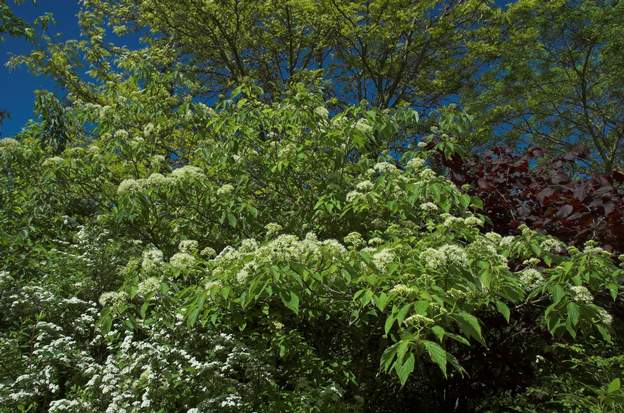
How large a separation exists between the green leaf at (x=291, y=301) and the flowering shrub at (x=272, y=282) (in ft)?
0.03

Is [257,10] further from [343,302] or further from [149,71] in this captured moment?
[343,302]

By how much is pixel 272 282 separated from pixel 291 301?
0.13 metres

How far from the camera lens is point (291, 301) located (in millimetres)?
2629

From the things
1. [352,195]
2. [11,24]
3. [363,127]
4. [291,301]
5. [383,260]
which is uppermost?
[11,24]

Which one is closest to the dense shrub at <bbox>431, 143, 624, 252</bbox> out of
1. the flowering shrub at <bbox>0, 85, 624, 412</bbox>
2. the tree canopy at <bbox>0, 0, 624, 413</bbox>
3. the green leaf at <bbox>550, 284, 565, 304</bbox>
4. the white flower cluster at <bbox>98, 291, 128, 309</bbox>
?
the tree canopy at <bbox>0, 0, 624, 413</bbox>

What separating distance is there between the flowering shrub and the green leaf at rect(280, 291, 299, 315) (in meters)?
0.01

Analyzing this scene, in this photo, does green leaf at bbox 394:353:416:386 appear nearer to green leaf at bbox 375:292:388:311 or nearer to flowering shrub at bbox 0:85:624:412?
flowering shrub at bbox 0:85:624:412

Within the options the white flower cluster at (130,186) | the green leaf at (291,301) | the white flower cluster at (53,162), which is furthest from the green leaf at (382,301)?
the white flower cluster at (53,162)

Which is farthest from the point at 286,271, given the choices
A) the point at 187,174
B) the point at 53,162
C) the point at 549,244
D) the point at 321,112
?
the point at 53,162

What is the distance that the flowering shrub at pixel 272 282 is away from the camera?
8.99 feet

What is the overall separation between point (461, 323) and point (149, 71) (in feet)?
16.0

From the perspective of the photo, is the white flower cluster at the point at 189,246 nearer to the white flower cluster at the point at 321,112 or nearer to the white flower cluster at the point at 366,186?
the white flower cluster at the point at 366,186

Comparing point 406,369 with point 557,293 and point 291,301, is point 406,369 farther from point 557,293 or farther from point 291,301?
point 557,293

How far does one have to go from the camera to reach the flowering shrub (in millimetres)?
2740
